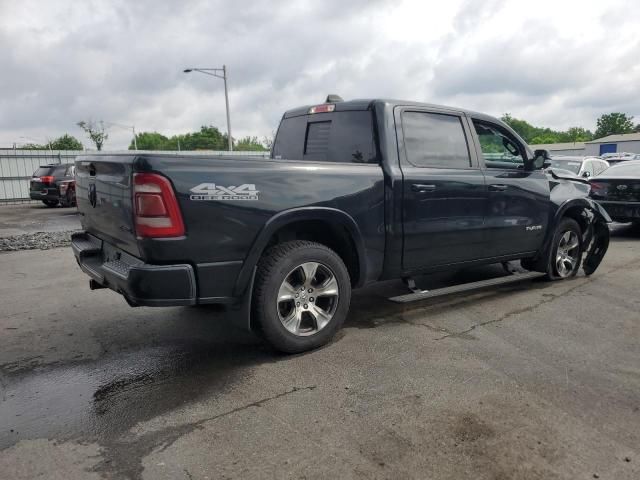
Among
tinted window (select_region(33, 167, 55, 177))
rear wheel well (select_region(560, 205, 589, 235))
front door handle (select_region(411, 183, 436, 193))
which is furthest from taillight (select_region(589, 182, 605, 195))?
tinted window (select_region(33, 167, 55, 177))

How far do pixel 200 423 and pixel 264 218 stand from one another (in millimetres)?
1360

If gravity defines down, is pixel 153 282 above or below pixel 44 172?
below

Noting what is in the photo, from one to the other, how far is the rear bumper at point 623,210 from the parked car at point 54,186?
1643cm

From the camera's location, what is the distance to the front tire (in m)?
3.61

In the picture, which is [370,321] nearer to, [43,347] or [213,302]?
[213,302]

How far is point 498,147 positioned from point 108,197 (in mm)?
3820

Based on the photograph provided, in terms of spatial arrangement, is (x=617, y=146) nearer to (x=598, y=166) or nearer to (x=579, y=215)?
(x=598, y=166)

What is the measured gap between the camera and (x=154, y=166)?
314cm

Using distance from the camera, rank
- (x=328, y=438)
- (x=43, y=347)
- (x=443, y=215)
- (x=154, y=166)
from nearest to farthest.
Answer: (x=328, y=438) → (x=154, y=166) → (x=43, y=347) → (x=443, y=215)

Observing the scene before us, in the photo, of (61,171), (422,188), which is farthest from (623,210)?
(61,171)

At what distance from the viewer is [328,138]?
4.67 meters

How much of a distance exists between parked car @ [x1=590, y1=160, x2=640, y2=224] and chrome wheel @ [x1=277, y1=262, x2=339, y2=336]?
758 cm

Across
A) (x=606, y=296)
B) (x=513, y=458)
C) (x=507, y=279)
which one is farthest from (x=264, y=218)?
(x=606, y=296)

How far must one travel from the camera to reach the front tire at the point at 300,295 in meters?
Answer: 3.61
